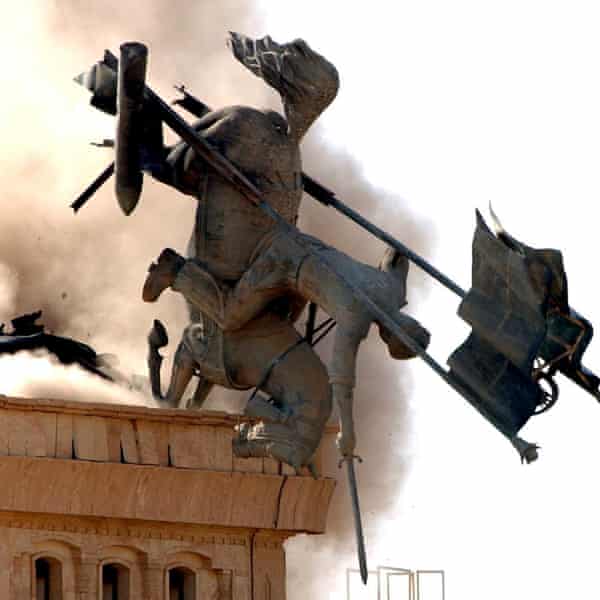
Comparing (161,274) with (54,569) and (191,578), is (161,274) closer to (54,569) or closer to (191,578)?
(54,569)

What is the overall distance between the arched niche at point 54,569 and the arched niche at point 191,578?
4.52 ft

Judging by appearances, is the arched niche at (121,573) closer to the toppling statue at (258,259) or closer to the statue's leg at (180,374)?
the statue's leg at (180,374)

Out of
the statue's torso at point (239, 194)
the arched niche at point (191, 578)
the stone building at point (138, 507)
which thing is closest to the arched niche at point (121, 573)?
the stone building at point (138, 507)

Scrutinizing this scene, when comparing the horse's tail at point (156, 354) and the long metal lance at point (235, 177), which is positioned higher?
the long metal lance at point (235, 177)

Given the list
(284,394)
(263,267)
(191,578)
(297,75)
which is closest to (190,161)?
(263,267)

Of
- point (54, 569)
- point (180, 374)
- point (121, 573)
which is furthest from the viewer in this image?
point (180, 374)

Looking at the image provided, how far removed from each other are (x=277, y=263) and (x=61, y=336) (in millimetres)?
7664

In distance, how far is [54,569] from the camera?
2510 inches

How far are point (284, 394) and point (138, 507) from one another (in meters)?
2.18

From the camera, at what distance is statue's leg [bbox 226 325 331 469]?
6288 centimetres

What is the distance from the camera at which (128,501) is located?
6412 centimetres

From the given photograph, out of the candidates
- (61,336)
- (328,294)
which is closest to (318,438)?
(328,294)

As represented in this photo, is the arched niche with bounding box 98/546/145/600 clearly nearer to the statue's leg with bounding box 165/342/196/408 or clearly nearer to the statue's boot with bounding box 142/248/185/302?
the statue's leg with bounding box 165/342/196/408

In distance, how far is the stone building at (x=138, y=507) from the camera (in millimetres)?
63344
